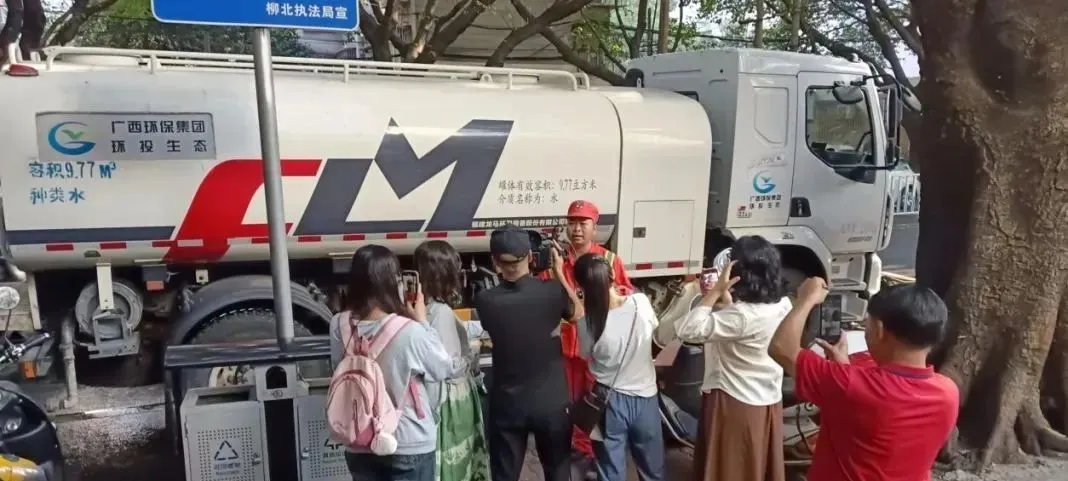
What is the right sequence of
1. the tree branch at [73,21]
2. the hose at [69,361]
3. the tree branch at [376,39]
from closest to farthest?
the hose at [69,361] → the tree branch at [376,39] → the tree branch at [73,21]

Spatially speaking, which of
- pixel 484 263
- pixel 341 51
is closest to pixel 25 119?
pixel 484 263

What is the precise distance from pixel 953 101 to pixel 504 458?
3305 millimetres

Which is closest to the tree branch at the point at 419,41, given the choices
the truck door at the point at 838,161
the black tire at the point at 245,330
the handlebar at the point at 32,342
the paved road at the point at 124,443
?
the truck door at the point at 838,161

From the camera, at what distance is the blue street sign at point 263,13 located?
2941 mm

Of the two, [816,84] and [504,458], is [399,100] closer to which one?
[504,458]

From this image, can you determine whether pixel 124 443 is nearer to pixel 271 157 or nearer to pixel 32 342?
pixel 32 342

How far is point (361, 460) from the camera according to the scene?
291cm

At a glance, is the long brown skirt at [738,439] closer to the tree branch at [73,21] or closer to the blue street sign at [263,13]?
the blue street sign at [263,13]

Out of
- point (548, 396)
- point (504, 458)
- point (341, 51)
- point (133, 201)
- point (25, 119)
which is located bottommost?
point (504, 458)

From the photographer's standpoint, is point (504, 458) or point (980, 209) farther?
point (980, 209)

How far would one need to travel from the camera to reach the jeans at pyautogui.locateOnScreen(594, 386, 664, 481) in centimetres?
332

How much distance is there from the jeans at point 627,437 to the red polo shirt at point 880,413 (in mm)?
1036

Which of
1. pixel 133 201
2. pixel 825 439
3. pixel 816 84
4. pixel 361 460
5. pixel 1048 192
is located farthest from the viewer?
pixel 816 84

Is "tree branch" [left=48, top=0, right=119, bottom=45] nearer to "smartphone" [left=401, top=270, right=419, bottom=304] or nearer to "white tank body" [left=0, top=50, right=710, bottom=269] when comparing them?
"white tank body" [left=0, top=50, right=710, bottom=269]
